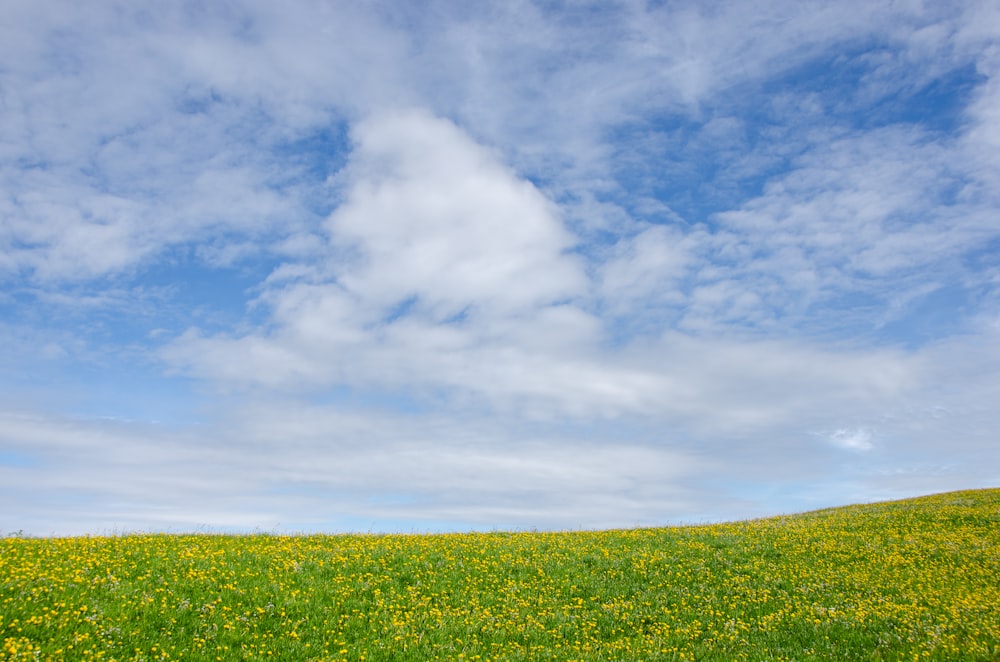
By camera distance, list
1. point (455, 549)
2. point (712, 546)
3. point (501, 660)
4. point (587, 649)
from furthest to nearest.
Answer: point (712, 546)
point (455, 549)
point (587, 649)
point (501, 660)

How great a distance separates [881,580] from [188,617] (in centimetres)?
2357

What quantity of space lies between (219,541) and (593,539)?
15.9m

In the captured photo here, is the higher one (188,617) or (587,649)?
(188,617)

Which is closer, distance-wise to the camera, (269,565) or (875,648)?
(875,648)

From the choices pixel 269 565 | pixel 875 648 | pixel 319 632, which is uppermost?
pixel 269 565

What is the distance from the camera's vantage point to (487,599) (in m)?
19.2

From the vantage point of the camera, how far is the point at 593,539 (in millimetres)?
28625

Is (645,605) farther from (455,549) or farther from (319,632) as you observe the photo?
(319,632)

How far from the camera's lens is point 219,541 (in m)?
22.7

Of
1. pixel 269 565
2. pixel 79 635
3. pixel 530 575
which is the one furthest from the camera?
pixel 530 575

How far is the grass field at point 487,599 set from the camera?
14.5 metres

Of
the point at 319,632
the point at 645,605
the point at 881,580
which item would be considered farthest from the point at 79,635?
the point at 881,580

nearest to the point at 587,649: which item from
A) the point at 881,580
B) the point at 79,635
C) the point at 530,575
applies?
the point at 530,575

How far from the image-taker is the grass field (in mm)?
14547
